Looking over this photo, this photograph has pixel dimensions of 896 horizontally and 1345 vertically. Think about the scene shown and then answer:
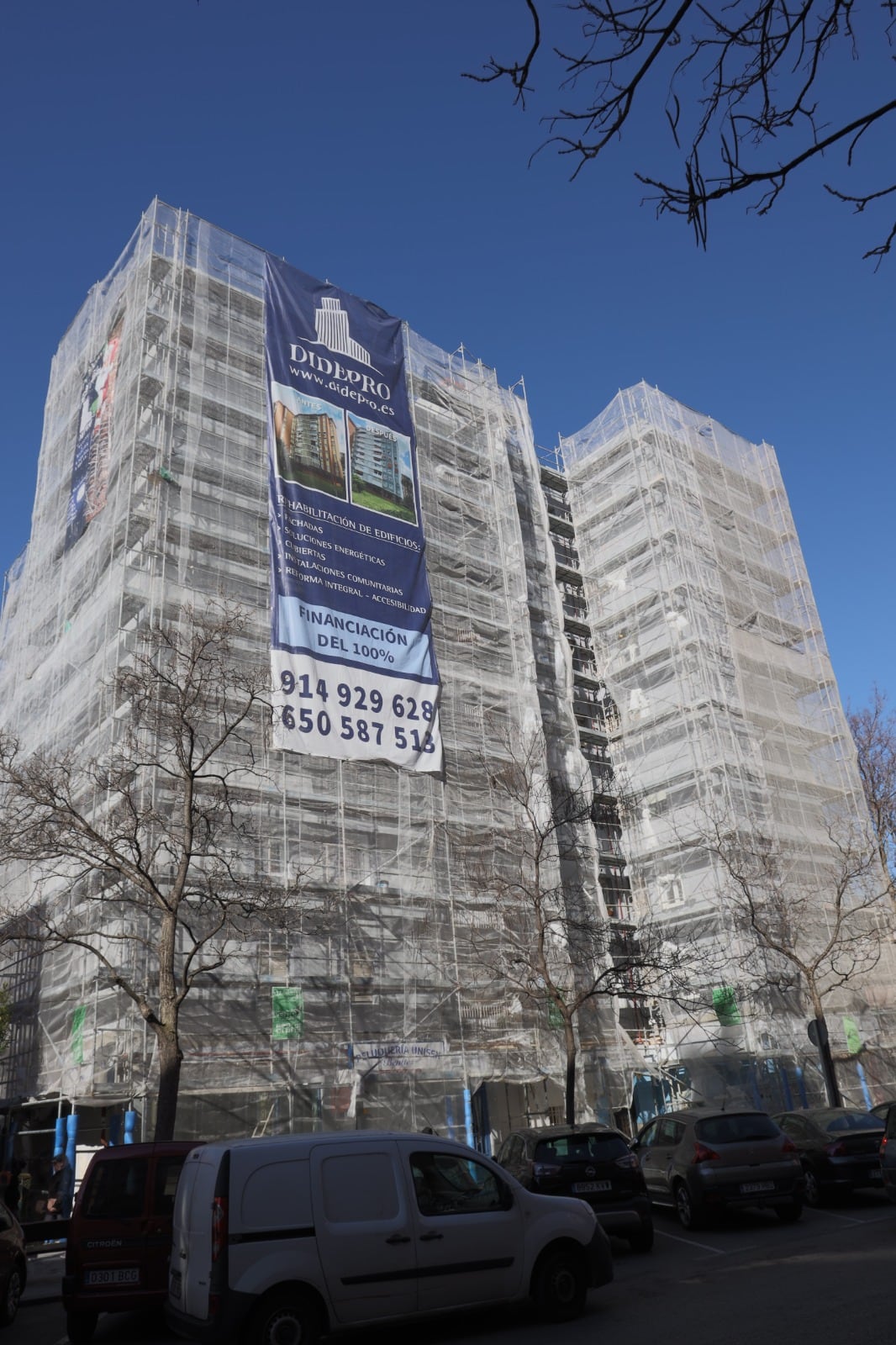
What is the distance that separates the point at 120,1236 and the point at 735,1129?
6.68 meters

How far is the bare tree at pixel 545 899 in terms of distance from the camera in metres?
21.6

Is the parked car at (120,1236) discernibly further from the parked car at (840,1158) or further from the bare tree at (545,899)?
the bare tree at (545,899)

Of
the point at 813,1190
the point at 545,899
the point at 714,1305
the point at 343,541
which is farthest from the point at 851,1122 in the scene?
the point at 343,541

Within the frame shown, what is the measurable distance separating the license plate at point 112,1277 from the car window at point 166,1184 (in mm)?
452

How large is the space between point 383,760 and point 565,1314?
16.5m

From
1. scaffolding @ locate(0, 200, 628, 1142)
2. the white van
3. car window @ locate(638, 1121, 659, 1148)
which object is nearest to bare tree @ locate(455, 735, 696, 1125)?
scaffolding @ locate(0, 200, 628, 1142)

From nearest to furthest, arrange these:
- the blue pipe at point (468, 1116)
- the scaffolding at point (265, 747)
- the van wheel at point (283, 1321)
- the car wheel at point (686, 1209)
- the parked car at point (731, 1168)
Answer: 1. the van wheel at point (283, 1321)
2. the parked car at point (731, 1168)
3. the car wheel at point (686, 1209)
4. the scaffolding at point (265, 747)
5. the blue pipe at point (468, 1116)

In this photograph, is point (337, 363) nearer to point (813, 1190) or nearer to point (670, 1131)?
point (670, 1131)

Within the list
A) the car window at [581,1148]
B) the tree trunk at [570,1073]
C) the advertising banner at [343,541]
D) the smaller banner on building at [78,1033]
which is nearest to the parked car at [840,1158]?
the car window at [581,1148]

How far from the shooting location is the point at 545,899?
24.6 m

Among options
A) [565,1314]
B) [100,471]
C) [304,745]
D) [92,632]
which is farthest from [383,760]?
[565,1314]

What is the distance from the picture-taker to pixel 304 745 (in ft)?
71.7

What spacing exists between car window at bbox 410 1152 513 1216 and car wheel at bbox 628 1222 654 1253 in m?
3.59

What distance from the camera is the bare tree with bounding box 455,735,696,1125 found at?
70.8 ft
